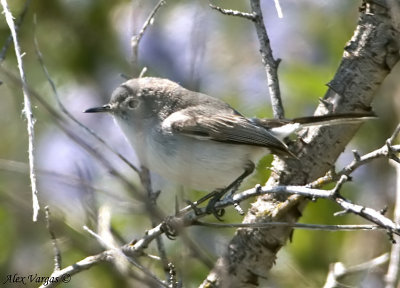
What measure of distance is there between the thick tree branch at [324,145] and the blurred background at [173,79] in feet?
0.53

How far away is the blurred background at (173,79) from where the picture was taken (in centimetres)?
349

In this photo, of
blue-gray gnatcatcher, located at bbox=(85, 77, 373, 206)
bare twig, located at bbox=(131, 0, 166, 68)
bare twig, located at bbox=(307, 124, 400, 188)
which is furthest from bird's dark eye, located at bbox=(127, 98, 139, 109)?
bare twig, located at bbox=(307, 124, 400, 188)

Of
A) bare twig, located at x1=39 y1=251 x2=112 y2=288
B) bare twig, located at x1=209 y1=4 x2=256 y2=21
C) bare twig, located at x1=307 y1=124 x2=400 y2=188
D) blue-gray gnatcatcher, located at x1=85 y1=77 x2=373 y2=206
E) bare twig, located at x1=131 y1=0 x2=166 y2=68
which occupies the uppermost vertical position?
bare twig, located at x1=209 y1=4 x2=256 y2=21

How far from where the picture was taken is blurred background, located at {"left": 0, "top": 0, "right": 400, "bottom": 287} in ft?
11.4

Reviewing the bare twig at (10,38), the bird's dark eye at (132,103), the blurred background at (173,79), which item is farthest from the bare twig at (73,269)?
the bird's dark eye at (132,103)

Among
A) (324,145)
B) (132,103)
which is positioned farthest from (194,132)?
(324,145)

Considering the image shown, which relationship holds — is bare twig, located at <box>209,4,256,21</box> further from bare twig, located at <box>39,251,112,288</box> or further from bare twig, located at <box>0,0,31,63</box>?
bare twig, located at <box>39,251,112,288</box>

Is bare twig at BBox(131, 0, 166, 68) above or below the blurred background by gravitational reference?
above

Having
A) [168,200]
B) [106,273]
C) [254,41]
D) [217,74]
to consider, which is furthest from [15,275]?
[254,41]

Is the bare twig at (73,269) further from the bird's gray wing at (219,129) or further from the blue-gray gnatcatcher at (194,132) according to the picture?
the bird's gray wing at (219,129)

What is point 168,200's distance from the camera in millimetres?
3883

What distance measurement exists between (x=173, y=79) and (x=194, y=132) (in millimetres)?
1424

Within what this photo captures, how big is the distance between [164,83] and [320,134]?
2.93ft

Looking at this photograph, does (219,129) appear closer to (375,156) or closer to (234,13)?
(234,13)
